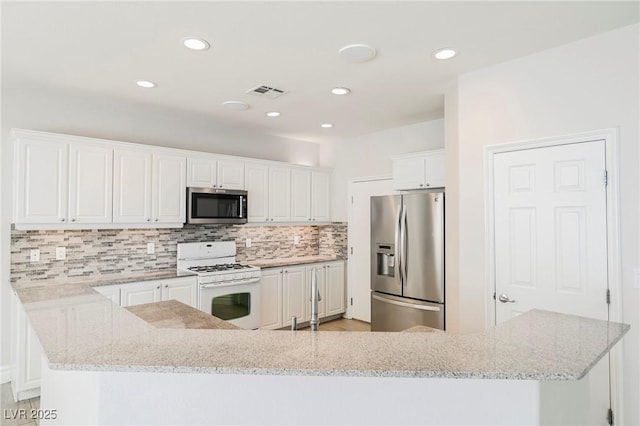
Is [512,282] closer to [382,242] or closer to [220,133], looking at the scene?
[382,242]

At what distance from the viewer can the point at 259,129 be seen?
16.2ft

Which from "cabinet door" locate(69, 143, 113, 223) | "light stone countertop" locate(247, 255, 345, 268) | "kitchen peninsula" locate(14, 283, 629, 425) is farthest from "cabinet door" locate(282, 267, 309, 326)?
"kitchen peninsula" locate(14, 283, 629, 425)

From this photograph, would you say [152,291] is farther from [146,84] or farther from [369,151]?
[369,151]

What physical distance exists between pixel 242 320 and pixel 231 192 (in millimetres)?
1514

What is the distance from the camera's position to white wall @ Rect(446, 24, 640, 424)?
2213 millimetres

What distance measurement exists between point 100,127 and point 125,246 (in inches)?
A: 50.6

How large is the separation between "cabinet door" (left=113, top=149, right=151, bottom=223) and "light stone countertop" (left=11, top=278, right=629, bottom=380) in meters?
2.25

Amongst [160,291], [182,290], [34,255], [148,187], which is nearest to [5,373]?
[34,255]

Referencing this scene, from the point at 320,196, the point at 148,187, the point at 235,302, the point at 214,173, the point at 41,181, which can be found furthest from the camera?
the point at 320,196

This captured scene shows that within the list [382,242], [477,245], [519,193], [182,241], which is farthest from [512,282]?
[182,241]

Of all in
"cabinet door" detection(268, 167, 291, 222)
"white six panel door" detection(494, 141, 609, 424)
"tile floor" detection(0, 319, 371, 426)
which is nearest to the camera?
"white six panel door" detection(494, 141, 609, 424)

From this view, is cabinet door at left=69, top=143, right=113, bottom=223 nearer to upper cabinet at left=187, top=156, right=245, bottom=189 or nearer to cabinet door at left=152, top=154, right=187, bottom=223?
cabinet door at left=152, top=154, right=187, bottom=223

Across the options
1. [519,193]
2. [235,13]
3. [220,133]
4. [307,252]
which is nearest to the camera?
[235,13]

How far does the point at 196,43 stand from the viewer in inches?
95.4
